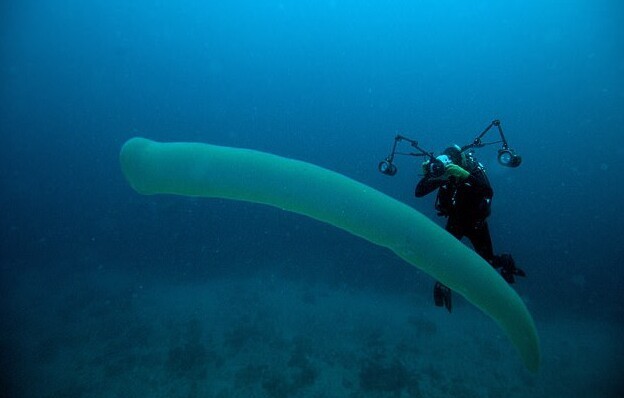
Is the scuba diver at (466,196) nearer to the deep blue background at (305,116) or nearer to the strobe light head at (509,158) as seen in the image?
the strobe light head at (509,158)

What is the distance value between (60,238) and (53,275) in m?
7.58

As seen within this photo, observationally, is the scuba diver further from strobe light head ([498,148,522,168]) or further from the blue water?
the blue water

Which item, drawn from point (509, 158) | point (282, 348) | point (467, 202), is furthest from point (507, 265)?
point (282, 348)

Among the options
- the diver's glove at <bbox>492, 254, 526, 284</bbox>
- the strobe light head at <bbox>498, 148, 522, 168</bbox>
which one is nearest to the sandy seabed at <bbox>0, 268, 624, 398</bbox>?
the diver's glove at <bbox>492, 254, 526, 284</bbox>

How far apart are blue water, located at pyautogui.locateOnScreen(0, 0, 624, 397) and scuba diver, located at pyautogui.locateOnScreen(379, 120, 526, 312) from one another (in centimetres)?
57

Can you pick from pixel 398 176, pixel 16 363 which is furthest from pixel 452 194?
pixel 398 176

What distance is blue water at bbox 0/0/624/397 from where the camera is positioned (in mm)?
11641

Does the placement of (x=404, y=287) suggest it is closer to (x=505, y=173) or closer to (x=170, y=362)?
(x=170, y=362)

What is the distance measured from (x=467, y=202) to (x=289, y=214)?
66.5 ft

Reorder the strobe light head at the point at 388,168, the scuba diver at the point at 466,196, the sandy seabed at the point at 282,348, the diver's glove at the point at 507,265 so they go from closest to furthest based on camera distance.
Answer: the scuba diver at the point at 466,196
the diver's glove at the point at 507,265
the strobe light head at the point at 388,168
the sandy seabed at the point at 282,348

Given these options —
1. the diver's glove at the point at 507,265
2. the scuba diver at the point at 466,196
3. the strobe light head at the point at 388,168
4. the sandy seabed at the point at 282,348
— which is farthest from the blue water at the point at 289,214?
the diver's glove at the point at 507,265

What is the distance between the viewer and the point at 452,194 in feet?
17.4

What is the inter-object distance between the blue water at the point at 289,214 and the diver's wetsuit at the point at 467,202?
0.45 metres

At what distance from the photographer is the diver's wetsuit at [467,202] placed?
4895 millimetres
